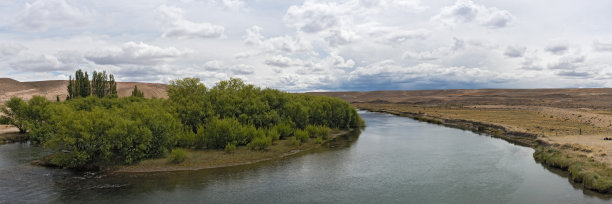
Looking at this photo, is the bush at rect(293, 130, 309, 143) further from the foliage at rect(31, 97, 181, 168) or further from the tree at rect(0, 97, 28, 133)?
the tree at rect(0, 97, 28, 133)

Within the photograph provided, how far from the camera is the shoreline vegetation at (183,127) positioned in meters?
35.5

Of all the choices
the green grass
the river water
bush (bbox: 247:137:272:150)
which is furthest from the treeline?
the green grass

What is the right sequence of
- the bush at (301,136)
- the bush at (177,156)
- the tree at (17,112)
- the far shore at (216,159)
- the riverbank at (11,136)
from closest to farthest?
1. the far shore at (216,159)
2. the bush at (177,156)
3. the bush at (301,136)
4. the riverbank at (11,136)
5. the tree at (17,112)

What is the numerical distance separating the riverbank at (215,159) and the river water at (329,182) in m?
1.79

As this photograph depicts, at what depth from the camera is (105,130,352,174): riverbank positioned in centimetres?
3644

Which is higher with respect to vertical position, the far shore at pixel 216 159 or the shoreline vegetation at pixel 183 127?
the shoreline vegetation at pixel 183 127

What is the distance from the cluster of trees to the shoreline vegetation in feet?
109

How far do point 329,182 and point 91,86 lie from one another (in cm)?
10413

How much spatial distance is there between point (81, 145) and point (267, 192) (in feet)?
66.4

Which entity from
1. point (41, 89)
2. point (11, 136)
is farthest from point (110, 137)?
point (41, 89)

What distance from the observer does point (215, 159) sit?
132 ft

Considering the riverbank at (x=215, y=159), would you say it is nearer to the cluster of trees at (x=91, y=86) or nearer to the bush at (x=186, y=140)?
the bush at (x=186, y=140)

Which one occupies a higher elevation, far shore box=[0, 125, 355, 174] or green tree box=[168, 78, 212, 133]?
green tree box=[168, 78, 212, 133]

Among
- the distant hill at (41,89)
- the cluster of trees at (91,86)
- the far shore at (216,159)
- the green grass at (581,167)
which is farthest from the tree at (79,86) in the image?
the green grass at (581,167)
